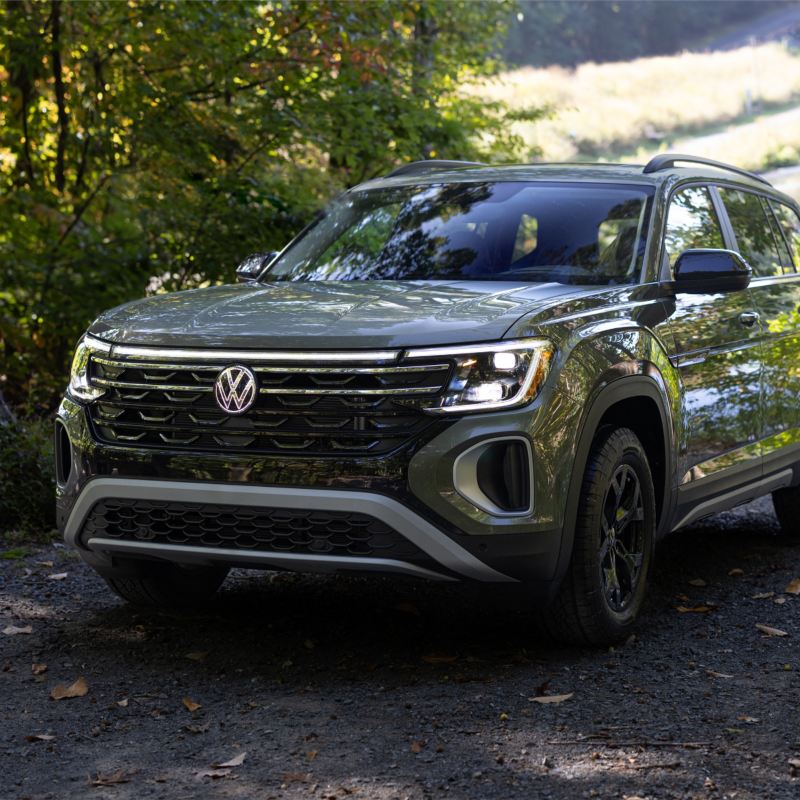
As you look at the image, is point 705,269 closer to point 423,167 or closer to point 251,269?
point 423,167

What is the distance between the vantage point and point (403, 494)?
4281 millimetres

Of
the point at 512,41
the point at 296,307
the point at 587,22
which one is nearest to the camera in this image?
the point at 296,307

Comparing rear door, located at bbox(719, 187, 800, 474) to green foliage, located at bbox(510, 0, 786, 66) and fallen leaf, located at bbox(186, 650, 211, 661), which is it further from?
green foliage, located at bbox(510, 0, 786, 66)

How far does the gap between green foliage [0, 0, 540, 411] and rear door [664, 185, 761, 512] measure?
5.03 m

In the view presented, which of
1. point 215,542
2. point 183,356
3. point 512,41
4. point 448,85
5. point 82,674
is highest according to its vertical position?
point 512,41

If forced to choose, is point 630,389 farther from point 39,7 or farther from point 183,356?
point 39,7

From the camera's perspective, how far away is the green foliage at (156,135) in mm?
10172

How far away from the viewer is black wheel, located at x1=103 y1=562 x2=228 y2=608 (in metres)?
5.49

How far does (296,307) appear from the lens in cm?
483

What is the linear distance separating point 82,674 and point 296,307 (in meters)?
1.55

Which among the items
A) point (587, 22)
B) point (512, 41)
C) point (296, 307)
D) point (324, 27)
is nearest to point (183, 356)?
point (296, 307)

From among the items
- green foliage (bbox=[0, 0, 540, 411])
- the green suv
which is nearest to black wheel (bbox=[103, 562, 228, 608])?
the green suv

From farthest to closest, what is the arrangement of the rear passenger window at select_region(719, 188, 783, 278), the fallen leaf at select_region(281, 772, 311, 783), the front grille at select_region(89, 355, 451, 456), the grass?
the grass
the rear passenger window at select_region(719, 188, 783, 278)
the front grille at select_region(89, 355, 451, 456)
the fallen leaf at select_region(281, 772, 311, 783)

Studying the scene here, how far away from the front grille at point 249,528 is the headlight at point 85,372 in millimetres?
409
